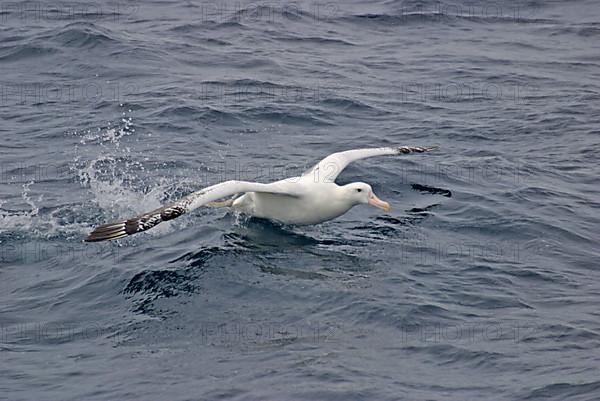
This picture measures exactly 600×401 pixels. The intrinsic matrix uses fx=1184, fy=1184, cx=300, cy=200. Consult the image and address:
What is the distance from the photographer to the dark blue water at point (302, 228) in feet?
37.8

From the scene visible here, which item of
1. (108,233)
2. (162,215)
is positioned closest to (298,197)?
(162,215)

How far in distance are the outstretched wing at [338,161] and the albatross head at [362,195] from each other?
2.05 feet

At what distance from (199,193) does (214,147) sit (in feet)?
14.4

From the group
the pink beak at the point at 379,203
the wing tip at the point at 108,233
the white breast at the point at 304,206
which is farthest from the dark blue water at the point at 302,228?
the wing tip at the point at 108,233

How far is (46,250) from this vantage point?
576 inches

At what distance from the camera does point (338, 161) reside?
16469mm

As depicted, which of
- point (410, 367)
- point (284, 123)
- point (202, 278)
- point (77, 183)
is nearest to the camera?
point (410, 367)

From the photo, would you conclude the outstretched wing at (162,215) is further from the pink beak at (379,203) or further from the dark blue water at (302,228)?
the pink beak at (379,203)

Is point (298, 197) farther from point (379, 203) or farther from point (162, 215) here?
point (162, 215)

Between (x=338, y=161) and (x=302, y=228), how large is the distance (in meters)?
1.22

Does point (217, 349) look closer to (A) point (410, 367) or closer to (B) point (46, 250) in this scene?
(A) point (410, 367)

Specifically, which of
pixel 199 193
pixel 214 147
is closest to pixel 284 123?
pixel 214 147

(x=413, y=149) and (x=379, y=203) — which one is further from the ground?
(x=413, y=149)

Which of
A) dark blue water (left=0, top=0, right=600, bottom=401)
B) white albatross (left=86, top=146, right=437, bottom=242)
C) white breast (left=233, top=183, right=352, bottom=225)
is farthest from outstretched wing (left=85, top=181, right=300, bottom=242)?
white breast (left=233, top=183, right=352, bottom=225)
